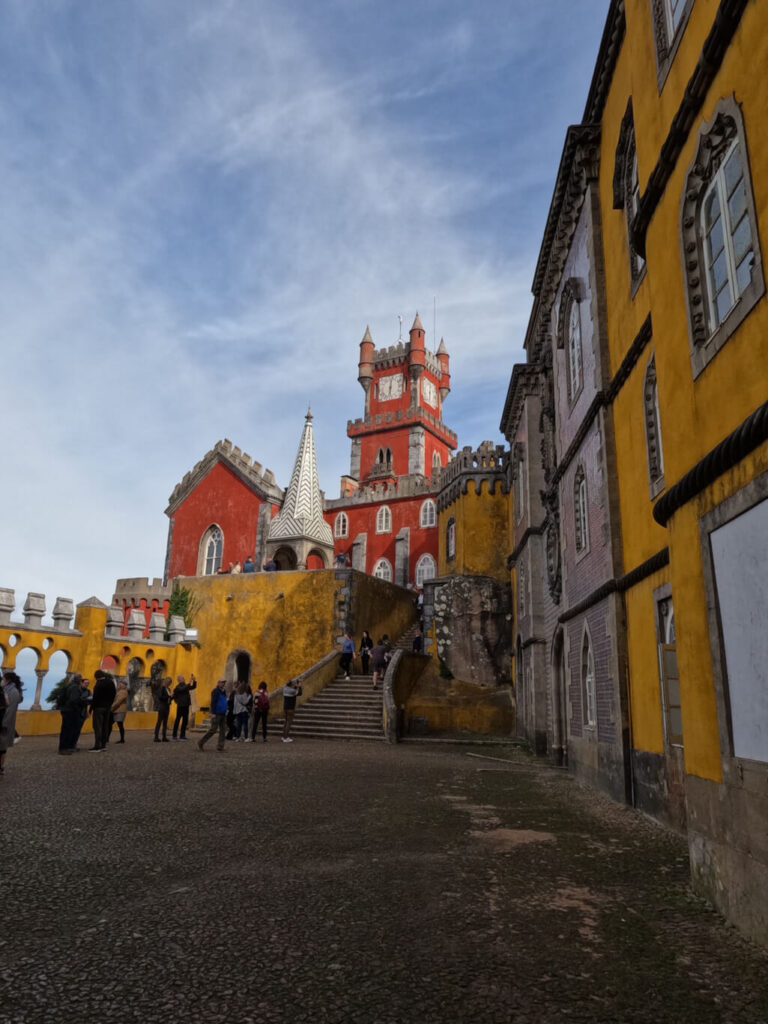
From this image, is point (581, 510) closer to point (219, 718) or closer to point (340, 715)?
point (219, 718)

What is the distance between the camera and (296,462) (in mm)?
33000

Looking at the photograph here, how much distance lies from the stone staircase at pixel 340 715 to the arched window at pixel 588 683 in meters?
7.26

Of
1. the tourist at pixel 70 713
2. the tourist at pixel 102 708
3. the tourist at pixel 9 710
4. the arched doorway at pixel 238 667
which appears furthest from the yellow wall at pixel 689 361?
the arched doorway at pixel 238 667

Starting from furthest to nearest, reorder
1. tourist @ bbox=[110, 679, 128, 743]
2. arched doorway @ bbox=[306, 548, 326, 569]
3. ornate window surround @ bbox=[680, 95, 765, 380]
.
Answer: arched doorway @ bbox=[306, 548, 326, 569] < tourist @ bbox=[110, 679, 128, 743] < ornate window surround @ bbox=[680, 95, 765, 380]

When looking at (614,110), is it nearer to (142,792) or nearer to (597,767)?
(597,767)

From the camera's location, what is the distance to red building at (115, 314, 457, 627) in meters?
30.6

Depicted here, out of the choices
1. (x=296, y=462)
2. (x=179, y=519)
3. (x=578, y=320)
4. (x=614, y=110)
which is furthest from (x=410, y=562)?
(x=614, y=110)

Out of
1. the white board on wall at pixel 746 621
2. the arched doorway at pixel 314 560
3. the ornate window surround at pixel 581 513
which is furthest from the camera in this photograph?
the arched doorway at pixel 314 560

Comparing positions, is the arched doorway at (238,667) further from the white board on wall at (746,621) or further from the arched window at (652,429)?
the white board on wall at (746,621)

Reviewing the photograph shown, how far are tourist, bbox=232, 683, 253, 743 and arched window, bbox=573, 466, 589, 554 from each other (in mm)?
8746

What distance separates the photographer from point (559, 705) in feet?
46.5

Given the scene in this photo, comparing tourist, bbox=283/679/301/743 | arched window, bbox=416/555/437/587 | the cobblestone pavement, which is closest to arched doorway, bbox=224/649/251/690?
tourist, bbox=283/679/301/743

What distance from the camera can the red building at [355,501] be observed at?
1204 inches

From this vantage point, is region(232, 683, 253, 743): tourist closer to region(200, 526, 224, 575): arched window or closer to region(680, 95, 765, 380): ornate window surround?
region(680, 95, 765, 380): ornate window surround
